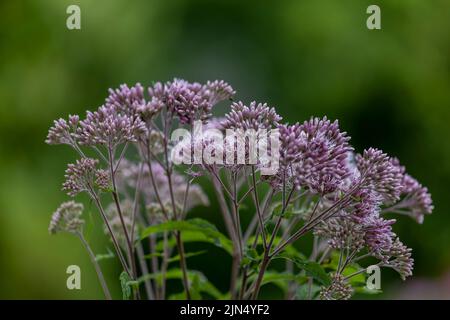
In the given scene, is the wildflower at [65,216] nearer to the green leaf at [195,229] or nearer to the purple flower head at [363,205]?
the green leaf at [195,229]

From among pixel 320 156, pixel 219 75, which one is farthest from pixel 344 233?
pixel 219 75

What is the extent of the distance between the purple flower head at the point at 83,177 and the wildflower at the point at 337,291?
0.41 meters

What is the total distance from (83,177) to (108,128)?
99 millimetres

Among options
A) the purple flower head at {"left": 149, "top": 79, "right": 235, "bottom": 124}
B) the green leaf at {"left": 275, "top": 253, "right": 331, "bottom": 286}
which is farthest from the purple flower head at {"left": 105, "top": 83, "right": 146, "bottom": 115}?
the green leaf at {"left": 275, "top": 253, "right": 331, "bottom": 286}

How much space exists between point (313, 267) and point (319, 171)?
0.17 m

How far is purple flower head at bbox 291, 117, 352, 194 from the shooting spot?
3.16 feet

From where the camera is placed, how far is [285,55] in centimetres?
383

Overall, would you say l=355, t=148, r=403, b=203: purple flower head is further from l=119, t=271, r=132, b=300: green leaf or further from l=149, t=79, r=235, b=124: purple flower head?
l=119, t=271, r=132, b=300: green leaf

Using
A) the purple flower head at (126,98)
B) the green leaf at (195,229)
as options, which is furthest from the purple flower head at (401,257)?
the purple flower head at (126,98)

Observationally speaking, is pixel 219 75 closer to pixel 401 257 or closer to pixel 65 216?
pixel 65 216

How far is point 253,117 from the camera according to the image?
103 centimetres

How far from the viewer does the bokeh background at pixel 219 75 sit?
3717mm

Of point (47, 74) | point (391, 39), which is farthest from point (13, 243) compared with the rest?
point (391, 39)

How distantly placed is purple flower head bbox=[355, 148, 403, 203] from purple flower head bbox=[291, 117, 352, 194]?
0.14 feet
